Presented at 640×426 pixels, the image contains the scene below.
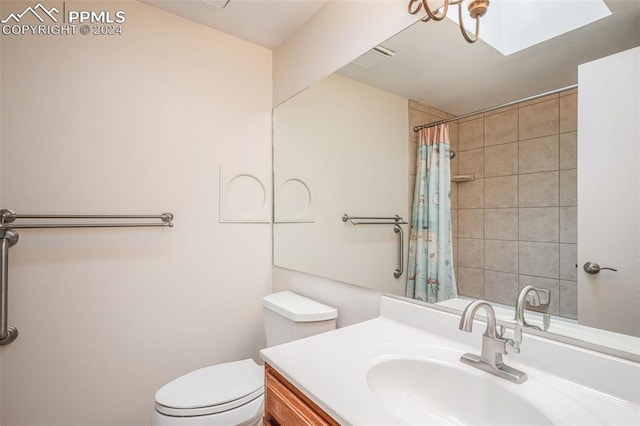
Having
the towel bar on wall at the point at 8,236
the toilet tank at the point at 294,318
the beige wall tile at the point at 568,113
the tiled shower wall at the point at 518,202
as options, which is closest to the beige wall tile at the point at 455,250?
the tiled shower wall at the point at 518,202

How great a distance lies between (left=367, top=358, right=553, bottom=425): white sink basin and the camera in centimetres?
69

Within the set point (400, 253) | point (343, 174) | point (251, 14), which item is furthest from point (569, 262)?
point (251, 14)

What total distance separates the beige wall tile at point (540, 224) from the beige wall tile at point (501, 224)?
2cm

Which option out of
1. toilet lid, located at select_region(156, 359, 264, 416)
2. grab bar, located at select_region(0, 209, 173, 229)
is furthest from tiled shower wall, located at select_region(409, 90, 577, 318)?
grab bar, located at select_region(0, 209, 173, 229)

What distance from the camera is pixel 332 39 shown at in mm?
1453

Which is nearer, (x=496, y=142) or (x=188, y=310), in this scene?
(x=496, y=142)

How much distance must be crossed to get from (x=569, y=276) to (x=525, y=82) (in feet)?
1.76

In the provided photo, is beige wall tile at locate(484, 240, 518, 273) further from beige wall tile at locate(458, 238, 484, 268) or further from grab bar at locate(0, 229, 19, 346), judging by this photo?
grab bar at locate(0, 229, 19, 346)

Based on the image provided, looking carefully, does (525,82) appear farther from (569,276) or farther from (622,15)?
(569,276)

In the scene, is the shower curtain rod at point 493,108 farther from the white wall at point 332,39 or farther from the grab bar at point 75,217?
the grab bar at point 75,217

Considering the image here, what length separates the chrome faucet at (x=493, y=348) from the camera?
711 millimetres

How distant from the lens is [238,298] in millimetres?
1752

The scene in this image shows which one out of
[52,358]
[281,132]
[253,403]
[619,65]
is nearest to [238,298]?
[253,403]

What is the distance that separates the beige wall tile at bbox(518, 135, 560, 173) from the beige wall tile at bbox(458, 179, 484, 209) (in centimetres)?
12
